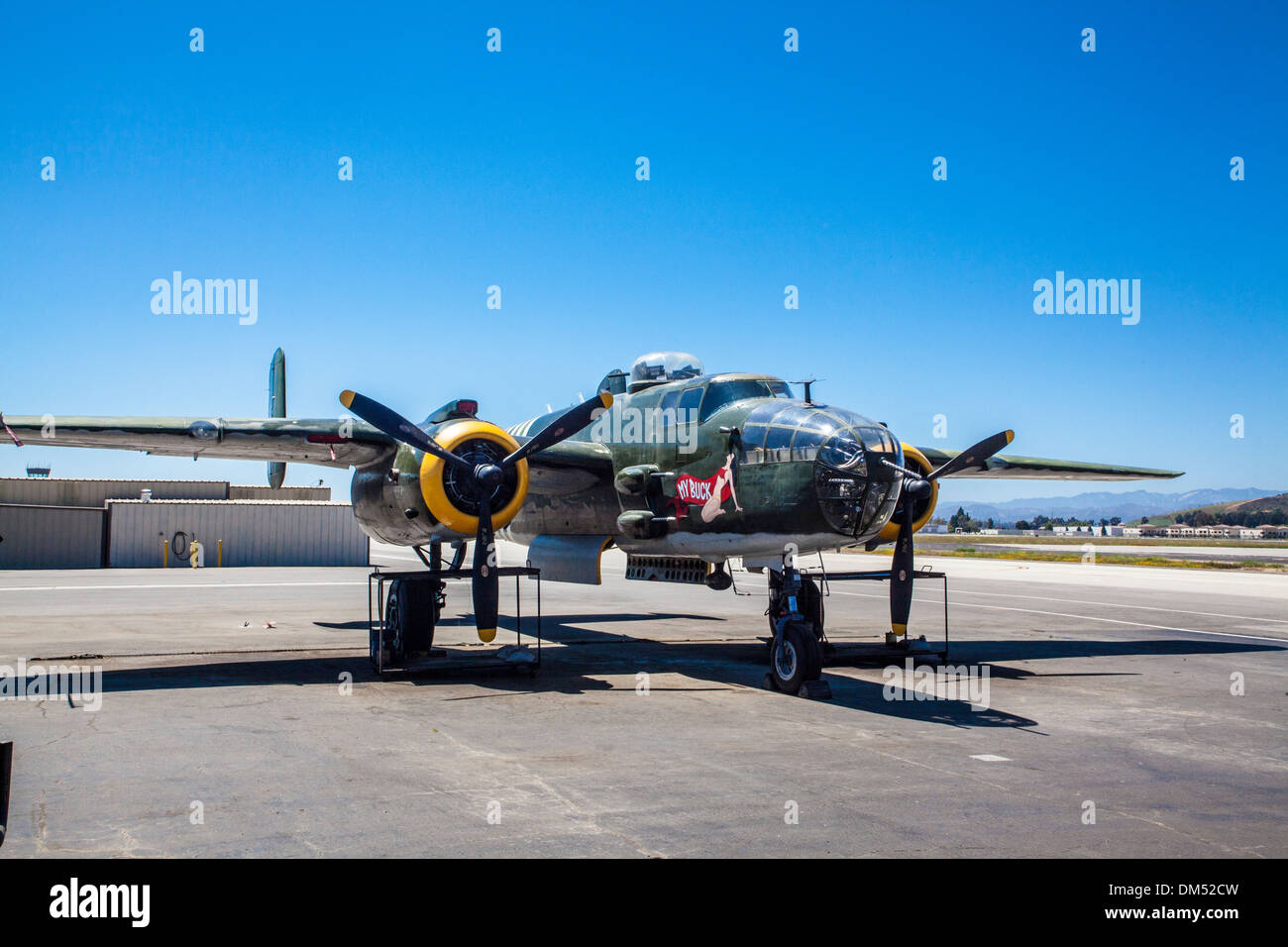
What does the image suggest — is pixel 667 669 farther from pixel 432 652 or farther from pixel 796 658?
pixel 432 652

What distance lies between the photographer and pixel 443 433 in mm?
14109

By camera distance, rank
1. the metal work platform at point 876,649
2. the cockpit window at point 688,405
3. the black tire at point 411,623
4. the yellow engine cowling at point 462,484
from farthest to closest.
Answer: the black tire at point 411,623 → the metal work platform at point 876,649 → the cockpit window at point 688,405 → the yellow engine cowling at point 462,484

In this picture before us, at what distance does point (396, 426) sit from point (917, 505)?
23.8ft

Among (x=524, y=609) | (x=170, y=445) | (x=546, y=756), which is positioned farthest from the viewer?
(x=524, y=609)

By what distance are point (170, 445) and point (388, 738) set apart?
25.3 ft

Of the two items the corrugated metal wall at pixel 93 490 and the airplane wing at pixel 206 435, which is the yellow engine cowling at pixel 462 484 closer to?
the airplane wing at pixel 206 435

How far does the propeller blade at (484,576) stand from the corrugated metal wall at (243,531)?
37090 mm

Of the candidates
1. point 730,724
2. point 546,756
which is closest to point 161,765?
point 546,756

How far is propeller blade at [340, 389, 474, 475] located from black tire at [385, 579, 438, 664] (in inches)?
90.5

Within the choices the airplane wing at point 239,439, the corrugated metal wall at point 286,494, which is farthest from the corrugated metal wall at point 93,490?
the airplane wing at point 239,439

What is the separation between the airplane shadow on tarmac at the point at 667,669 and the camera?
40.3 ft

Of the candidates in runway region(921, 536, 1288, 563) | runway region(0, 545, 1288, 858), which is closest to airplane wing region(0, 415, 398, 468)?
runway region(0, 545, 1288, 858)
